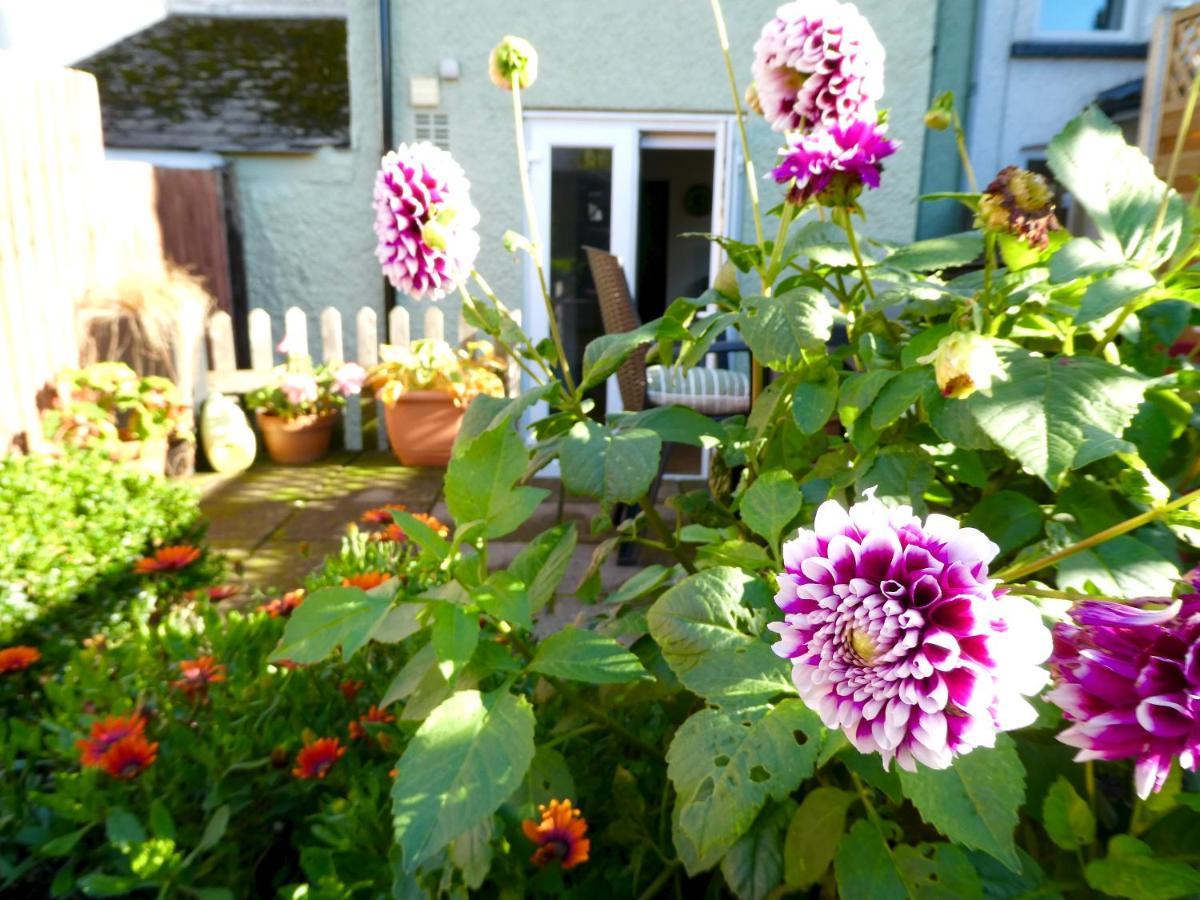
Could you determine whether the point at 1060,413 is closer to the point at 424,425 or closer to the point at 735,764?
the point at 735,764

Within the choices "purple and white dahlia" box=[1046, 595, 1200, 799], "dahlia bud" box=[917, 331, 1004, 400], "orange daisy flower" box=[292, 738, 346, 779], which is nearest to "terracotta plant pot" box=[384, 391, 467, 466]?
"orange daisy flower" box=[292, 738, 346, 779]

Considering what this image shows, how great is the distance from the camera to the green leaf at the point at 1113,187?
993 mm

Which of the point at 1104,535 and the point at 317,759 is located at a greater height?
the point at 1104,535

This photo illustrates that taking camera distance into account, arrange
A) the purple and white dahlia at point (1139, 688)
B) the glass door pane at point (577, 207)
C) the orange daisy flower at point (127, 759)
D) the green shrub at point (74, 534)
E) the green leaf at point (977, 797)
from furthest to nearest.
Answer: the glass door pane at point (577, 207), the green shrub at point (74, 534), the orange daisy flower at point (127, 759), the green leaf at point (977, 797), the purple and white dahlia at point (1139, 688)

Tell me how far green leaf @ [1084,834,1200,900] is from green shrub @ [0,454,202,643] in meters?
2.25

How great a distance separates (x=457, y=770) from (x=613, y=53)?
5419 millimetres

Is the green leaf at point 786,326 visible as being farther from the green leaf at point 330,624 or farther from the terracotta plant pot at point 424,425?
the terracotta plant pot at point 424,425

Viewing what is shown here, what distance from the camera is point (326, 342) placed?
19.0 feet

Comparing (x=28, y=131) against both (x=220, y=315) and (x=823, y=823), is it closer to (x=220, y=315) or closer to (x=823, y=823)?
(x=220, y=315)

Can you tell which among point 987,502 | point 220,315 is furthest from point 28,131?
point 987,502

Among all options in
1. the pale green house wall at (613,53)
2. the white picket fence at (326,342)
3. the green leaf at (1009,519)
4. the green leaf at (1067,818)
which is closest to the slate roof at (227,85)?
the pale green house wall at (613,53)

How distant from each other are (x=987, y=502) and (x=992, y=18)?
5639mm

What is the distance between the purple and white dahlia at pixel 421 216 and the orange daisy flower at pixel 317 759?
1.93ft

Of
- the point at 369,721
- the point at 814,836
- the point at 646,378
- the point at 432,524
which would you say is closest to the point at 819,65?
the point at 814,836
